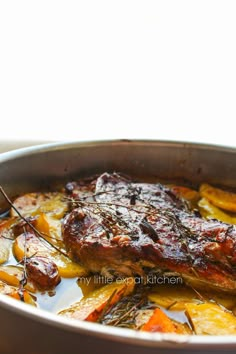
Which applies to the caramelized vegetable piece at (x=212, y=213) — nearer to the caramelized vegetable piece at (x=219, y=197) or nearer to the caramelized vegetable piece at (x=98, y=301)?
the caramelized vegetable piece at (x=219, y=197)

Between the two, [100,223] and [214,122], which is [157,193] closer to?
[100,223]

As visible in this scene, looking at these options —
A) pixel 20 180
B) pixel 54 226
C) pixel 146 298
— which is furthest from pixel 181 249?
pixel 20 180

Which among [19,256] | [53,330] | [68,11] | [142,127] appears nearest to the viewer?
[53,330]

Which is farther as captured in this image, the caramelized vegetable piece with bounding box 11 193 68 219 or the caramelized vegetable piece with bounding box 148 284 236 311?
the caramelized vegetable piece with bounding box 11 193 68 219

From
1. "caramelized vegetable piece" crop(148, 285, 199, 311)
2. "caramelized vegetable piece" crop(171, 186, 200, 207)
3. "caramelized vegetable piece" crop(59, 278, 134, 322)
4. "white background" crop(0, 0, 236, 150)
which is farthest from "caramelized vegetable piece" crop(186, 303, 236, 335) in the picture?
"white background" crop(0, 0, 236, 150)

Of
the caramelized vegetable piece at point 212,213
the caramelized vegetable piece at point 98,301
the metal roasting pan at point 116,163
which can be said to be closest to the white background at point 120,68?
the metal roasting pan at point 116,163

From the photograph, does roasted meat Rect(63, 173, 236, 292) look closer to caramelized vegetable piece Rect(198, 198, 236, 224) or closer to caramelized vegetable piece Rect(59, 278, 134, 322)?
caramelized vegetable piece Rect(59, 278, 134, 322)
